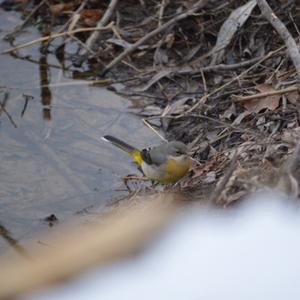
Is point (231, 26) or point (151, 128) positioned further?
point (231, 26)

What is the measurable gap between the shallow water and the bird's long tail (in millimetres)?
182

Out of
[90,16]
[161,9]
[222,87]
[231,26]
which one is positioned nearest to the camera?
[222,87]

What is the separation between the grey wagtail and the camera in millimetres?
6344

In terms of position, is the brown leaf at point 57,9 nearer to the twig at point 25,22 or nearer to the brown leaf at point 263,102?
the twig at point 25,22

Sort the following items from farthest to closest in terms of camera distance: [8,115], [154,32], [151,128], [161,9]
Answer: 1. [161,9]
2. [154,32]
3. [8,115]
4. [151,128]

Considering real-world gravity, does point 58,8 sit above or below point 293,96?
above

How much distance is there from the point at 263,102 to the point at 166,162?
107 cm

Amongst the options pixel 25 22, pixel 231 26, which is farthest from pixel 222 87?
pixel 25 22

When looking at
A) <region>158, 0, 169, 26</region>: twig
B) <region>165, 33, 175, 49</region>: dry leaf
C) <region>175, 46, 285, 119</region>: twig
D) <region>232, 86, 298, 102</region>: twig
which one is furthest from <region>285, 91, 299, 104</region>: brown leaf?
<region>158, 0, 169, 26</region>: twig

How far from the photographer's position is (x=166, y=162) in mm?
6387

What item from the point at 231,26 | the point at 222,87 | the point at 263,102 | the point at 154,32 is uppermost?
the point at 154,32

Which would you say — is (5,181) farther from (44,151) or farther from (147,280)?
(147,280)

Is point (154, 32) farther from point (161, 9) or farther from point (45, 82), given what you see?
point (45, 82)

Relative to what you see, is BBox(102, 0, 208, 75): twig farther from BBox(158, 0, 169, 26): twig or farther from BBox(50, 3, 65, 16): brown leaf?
BBox(50, 3, 65, 16): brown leaf
